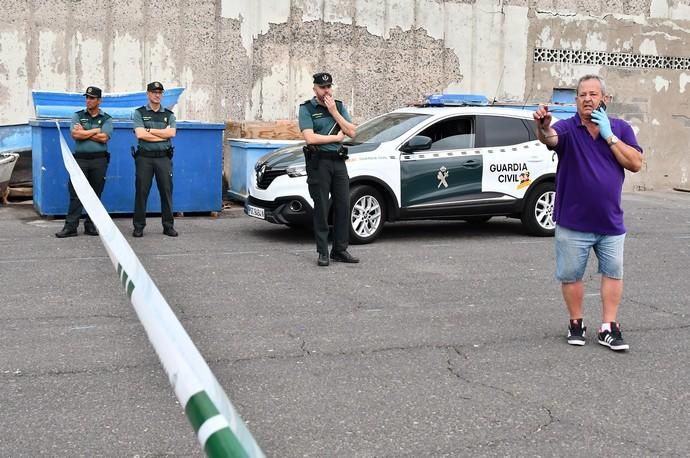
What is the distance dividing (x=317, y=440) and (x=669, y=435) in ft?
5.87

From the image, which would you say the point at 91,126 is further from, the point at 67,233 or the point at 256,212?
the point at 256,212

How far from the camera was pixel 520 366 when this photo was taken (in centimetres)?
577

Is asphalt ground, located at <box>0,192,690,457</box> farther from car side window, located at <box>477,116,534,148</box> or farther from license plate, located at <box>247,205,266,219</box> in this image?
car side window, located at <box>477,116,534,148</box>

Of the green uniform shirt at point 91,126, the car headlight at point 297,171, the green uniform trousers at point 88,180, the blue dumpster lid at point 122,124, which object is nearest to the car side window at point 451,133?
the car headlight at point 297,171

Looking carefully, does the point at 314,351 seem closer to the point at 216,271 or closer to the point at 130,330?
the point at 130,330

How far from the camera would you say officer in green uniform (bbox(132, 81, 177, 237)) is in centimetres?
1102

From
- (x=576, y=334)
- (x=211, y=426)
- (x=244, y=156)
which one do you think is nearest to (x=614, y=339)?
(x=576, y=334)

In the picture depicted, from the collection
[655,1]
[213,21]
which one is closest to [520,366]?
[213,21]

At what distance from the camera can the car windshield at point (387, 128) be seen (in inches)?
439

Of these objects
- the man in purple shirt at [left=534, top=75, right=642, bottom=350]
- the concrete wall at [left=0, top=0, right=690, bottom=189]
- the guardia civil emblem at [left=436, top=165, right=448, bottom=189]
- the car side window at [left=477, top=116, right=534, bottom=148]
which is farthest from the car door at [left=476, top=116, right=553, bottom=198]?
the concrete wall at [left=0, top=0, right=690, bottom=189]

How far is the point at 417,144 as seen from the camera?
10.9 meters

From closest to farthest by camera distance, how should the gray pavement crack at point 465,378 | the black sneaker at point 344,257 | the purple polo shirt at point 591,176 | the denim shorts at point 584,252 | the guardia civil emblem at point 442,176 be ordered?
the gray pavement crack at point 465,378, the purple polo shirt at point 591,176, the denim shorts at point 584,252, the black sneaker at point 344,257, the guardia civil emblem at point 442,176

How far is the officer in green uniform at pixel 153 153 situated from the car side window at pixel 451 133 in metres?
3.16

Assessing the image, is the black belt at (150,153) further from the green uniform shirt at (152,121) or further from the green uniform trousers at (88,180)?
the green uniform trousers at (88,180)
